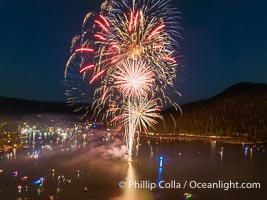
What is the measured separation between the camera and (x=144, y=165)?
146ft

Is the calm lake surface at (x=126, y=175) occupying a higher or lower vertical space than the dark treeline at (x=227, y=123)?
lower

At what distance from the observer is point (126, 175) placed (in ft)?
123

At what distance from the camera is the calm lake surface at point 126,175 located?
98.0ft
